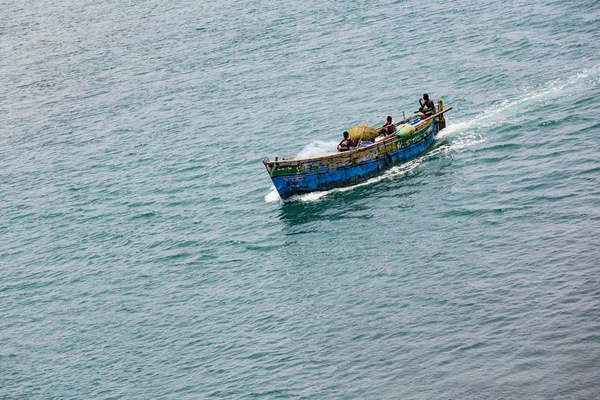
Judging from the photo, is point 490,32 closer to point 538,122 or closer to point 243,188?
point 538,122

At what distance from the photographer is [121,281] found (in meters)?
47.6

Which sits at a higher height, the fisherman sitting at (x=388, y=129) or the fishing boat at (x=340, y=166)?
the fisherman sitting at (x=388, y=129)

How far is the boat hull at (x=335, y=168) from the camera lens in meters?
49.4

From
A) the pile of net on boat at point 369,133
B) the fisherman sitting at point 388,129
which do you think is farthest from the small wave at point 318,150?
the fisherman sitting at point 388,129

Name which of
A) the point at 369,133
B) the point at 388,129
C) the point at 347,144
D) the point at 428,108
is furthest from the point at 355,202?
the point at 428,108

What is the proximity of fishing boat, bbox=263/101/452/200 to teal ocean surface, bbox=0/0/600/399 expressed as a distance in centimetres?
87

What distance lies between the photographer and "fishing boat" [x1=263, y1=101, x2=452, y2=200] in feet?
162

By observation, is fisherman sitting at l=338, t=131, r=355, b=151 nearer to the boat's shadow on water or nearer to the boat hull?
the boat hull

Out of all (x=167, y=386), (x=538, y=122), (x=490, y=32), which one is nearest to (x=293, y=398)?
(x=167, y=386)

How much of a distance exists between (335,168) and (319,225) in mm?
4098

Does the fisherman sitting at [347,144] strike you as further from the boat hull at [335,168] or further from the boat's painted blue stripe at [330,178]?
the boat's painted blue stripe at [330,178]

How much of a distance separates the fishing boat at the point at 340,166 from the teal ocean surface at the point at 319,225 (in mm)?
867

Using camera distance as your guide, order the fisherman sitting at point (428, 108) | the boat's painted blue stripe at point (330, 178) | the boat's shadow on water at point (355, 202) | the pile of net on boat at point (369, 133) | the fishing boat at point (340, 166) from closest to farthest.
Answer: the boat's shadow on water at point (355, 202), the fishing boat at point (340, 166), the boat's painted blue stripe at point (330, 178), the pile of net on boat at point (369, 133), the fisherman sitting at point (428, 108)

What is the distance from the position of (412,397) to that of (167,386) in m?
11.1
